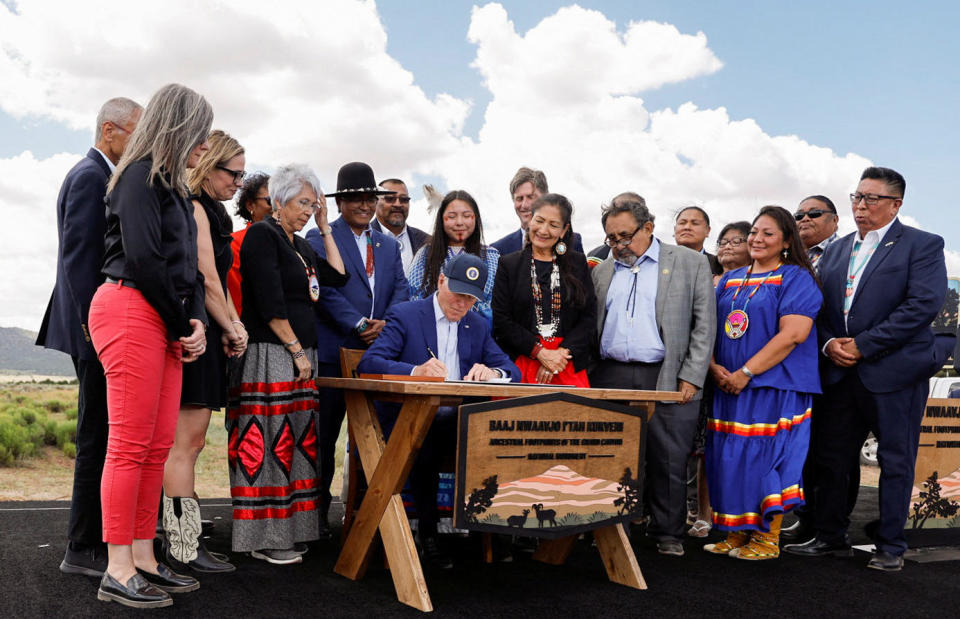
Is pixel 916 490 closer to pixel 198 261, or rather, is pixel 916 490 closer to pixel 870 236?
pixel 870 236

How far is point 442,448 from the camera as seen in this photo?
3504mm

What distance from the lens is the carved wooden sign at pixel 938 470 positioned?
4246 millimetres

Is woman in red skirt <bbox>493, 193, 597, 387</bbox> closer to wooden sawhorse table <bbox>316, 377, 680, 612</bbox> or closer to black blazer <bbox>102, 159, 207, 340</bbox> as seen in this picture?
wooden sawhorse table <bbox>316, 377, 680, 612</bbox>

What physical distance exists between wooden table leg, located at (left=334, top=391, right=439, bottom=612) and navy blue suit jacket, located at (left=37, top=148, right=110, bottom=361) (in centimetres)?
116

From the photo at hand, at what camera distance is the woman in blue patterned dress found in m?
4.33

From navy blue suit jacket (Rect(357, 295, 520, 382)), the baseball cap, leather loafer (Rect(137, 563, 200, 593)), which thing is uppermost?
the baseball cap

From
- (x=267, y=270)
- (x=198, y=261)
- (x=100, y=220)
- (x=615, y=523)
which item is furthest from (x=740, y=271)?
(x=100, y=220)

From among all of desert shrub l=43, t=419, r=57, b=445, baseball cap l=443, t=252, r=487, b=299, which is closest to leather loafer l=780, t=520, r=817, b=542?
baseball cap l=443, t=252, r=487, b=299

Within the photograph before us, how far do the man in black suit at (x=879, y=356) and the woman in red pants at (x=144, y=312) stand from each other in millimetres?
3400

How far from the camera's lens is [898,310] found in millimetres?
3975

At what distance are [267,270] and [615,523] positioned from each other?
195cm

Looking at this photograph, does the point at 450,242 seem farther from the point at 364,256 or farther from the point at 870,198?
the point at 870,198

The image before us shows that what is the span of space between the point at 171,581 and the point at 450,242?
233cm

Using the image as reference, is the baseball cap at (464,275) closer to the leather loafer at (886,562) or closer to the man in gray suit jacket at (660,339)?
the man in gray suit jacket at (660,339)
